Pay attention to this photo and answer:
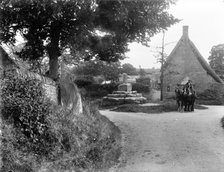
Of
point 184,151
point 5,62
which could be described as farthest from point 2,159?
→ point 184,151

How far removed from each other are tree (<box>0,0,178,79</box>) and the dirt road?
4.08 m

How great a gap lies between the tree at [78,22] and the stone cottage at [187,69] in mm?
20770

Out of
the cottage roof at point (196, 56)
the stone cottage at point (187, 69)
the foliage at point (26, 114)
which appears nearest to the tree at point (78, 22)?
the foliage at point (26, 114)

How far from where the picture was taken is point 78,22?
39.8 ft

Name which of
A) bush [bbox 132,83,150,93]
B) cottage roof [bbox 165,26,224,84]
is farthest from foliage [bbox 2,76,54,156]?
cottage roof [bbox 165,26,224,84]

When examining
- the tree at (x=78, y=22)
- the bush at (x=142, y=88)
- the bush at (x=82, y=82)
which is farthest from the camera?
the bush at (x=82, y=82)

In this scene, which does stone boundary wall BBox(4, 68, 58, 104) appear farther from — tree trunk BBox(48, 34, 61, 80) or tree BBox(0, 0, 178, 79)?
tree trunk BBox(48, 34, 61, 80)

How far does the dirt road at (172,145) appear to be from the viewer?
8.32 metres

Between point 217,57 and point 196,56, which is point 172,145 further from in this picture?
point 217,57

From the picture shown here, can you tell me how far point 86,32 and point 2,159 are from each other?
7.66m

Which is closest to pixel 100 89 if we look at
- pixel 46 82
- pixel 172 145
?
pixel 172 145

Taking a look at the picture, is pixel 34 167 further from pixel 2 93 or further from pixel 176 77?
pixel 176 77

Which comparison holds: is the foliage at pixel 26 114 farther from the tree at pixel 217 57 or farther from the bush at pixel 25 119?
the tree at pixel 217 57

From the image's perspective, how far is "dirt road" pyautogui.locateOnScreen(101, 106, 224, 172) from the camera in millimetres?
8324
